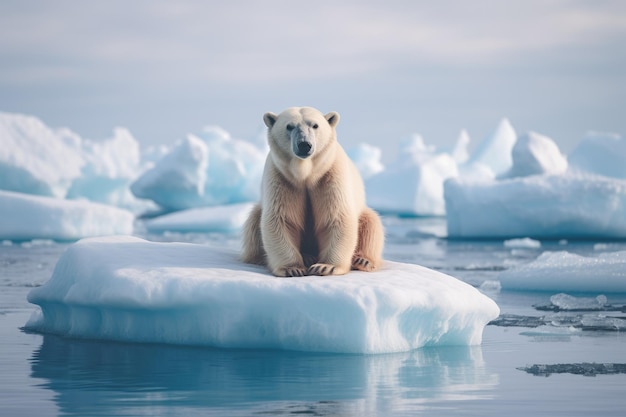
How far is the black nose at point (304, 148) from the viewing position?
205 inches

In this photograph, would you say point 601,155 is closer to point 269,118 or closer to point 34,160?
point 34,160

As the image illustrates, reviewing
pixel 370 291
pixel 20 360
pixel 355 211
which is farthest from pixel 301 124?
pixel 20 360

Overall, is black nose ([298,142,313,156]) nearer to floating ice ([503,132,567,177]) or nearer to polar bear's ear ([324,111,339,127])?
polar bear's ear ([324,111,339,127])

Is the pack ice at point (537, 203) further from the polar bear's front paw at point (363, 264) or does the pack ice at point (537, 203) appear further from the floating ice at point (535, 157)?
the polar bear's front paw at point (363, 264)

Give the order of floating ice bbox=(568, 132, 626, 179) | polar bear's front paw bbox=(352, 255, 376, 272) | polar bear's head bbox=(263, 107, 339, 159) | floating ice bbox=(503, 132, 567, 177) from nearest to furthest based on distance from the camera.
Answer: polar bear's head bbox=(263, 107, 339, 159) → polar bear's front paw bbox=(352, 255, 376, 272) → floating ice bbox=(503, 132, 567, 177) → floating ice bbox=(568, 132, 626, 179)

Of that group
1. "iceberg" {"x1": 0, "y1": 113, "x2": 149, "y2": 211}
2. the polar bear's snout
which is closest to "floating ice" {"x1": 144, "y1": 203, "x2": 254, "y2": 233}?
"iceberg" {"x1": 0, "y1": 113, "x2": 149, "y2": 211}

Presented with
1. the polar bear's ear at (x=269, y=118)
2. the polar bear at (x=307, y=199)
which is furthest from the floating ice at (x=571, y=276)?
the polar bear's ear at (x=269, y=118)

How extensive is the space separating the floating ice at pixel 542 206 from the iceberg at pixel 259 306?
39.7ft

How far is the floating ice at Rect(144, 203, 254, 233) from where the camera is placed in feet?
76.1

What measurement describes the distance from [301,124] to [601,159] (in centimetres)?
1941

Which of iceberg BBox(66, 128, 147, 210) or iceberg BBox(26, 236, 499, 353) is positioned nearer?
iceberg BBox(26, 236, 499, 353)

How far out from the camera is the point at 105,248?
6090 mm

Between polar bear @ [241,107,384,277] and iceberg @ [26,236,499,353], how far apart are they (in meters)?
0.19

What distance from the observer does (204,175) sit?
2880 centimetres
